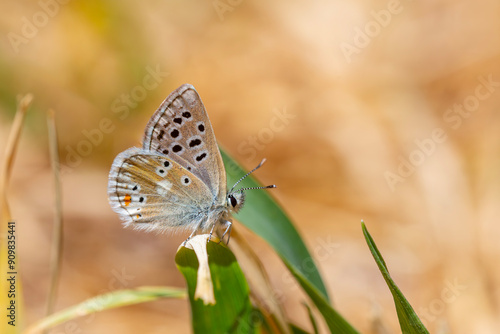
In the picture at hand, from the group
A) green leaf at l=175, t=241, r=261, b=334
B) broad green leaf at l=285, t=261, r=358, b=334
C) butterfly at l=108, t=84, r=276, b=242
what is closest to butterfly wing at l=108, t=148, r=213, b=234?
butterfly at l=108, t=84, r=276, b=242

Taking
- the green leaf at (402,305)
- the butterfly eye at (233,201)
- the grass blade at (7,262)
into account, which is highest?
the green leaf at (402,305)

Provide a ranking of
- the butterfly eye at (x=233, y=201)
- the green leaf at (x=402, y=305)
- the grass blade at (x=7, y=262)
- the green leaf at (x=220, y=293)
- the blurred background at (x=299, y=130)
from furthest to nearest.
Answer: the blurred background at (x=299, y=130) → the butterfly eye at (x=233, y=201) → the grass blade at (x=7, y=262) → the green leaf at (x=220, y=293) → the green leaf at (x=402, y=305)

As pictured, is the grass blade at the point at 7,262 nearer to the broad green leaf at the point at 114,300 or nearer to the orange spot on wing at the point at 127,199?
the broad green leaf at the point at 114,300

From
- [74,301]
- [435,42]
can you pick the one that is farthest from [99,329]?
[435,42]

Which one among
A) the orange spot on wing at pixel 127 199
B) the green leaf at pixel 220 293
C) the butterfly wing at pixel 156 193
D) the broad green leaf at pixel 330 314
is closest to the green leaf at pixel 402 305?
the broad green leaf at pixel 330 314

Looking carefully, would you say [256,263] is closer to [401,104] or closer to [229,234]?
[229,234]

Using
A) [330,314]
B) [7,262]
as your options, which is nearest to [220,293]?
[330,314]

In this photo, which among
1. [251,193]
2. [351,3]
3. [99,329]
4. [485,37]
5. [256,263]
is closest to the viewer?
[256,263]
